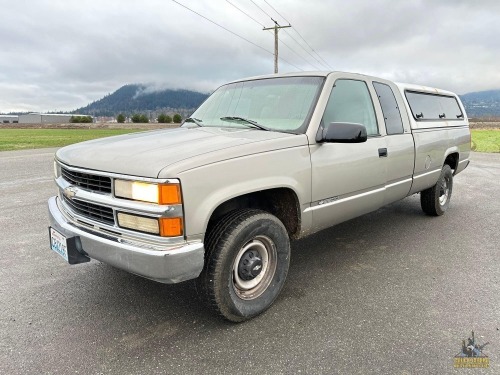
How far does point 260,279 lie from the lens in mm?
2992

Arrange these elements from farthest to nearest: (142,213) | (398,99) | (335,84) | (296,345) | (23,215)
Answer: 1. (23,215)
2. (398,99)
3. (335,84)
4. (296,345)
5. (142,213)

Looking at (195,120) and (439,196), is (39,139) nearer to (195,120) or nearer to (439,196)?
(195,120)

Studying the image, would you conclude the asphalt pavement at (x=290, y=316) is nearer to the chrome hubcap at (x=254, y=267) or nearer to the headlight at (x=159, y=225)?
the chrome hubcap at (x=254, y=267)

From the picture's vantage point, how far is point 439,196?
5645 millimetres

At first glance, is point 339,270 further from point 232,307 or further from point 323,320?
point 232,307

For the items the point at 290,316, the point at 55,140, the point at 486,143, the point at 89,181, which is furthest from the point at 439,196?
the point at 55,140

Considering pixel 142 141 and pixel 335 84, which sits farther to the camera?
pixel 335 84

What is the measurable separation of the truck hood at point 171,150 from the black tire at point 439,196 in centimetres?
342

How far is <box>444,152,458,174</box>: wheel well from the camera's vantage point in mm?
5839

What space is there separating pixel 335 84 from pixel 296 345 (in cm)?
233

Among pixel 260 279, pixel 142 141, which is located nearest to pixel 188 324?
pixel 260 279

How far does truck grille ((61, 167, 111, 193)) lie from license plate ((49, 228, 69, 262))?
406 millimetres

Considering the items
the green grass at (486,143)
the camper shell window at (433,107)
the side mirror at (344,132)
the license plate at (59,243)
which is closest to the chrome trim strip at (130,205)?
the license plate at (59,243)

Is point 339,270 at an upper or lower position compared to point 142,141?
lower
